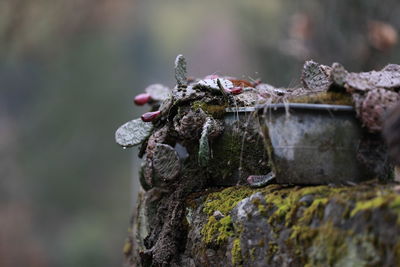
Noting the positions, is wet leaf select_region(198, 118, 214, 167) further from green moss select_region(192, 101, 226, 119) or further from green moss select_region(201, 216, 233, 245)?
green moss select_region(201, 216, 233, 245)

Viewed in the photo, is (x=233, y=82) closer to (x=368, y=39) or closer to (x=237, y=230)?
(x=237, y=230)

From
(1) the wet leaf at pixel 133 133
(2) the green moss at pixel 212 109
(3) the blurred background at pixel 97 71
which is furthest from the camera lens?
(3) the blurred background at pixel 97 71

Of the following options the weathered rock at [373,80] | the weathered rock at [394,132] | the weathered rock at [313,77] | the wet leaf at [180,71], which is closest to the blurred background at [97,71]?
the wet leaf at [180,71]

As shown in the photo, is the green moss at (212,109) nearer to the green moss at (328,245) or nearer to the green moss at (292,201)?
the green moss at (292,201)

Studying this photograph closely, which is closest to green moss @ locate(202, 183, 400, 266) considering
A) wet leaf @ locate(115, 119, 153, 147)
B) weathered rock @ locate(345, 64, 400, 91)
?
weathered rock @ locate(345, 64, 400, 91)

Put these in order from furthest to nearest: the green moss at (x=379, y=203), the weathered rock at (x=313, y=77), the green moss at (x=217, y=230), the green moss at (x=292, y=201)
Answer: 1. the weathered rock at (x=313, y=77)
2. the green moss at (x=217, y=230)
3. the green moss at (x=292, y=201)
4. the green moss at (x=379, y=203)

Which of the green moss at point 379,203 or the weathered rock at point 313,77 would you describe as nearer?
the green moss at point 379,203

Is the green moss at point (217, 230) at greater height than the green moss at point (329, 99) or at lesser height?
lesser

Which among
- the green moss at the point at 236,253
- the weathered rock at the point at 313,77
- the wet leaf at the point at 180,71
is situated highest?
the wet leaf at the point at 180,71
